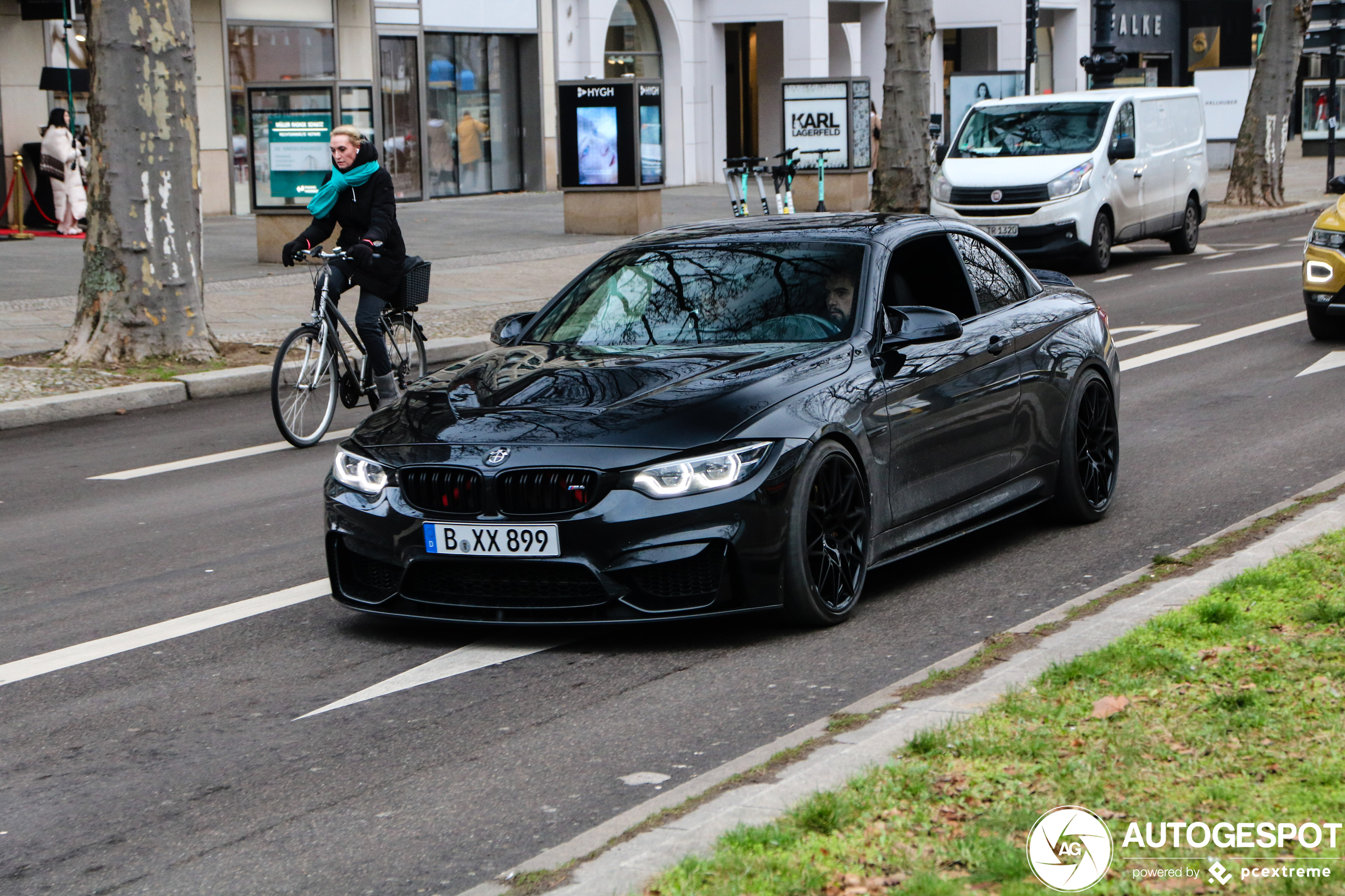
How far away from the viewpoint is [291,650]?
252 inches

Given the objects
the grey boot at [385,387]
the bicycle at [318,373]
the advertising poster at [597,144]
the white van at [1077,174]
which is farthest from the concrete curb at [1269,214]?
the bicycle at [318,373]

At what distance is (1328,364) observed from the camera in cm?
1343

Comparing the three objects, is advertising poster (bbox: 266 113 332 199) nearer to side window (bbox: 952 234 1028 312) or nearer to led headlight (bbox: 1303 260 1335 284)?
led headlight (bbox: 1303 260 1335 284)

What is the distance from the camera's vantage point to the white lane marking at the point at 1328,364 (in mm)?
13062

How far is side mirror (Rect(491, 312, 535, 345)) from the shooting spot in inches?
297

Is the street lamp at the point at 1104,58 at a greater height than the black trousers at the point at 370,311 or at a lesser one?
greater

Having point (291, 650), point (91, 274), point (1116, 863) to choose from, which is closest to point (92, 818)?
point (291, 650)

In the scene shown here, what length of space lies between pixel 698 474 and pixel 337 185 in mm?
6189

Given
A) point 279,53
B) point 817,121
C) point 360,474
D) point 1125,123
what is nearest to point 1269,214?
point 817,121

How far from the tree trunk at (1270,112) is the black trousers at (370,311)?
995 inches

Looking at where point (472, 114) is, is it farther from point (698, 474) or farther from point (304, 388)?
point (698, 474)

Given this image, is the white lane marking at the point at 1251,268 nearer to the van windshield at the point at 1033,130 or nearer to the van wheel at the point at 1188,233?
the van windshield at the point at 1033,130

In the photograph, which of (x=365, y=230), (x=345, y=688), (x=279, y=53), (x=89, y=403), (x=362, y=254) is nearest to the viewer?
(x=345, y=688)

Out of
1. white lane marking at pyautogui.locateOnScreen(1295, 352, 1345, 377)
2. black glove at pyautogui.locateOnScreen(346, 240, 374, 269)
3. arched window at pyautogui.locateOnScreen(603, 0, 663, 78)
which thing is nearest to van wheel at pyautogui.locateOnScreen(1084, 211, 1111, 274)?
white lane marking at pyautogui.locateOnScreen(1295, 352, 1345, 377)
